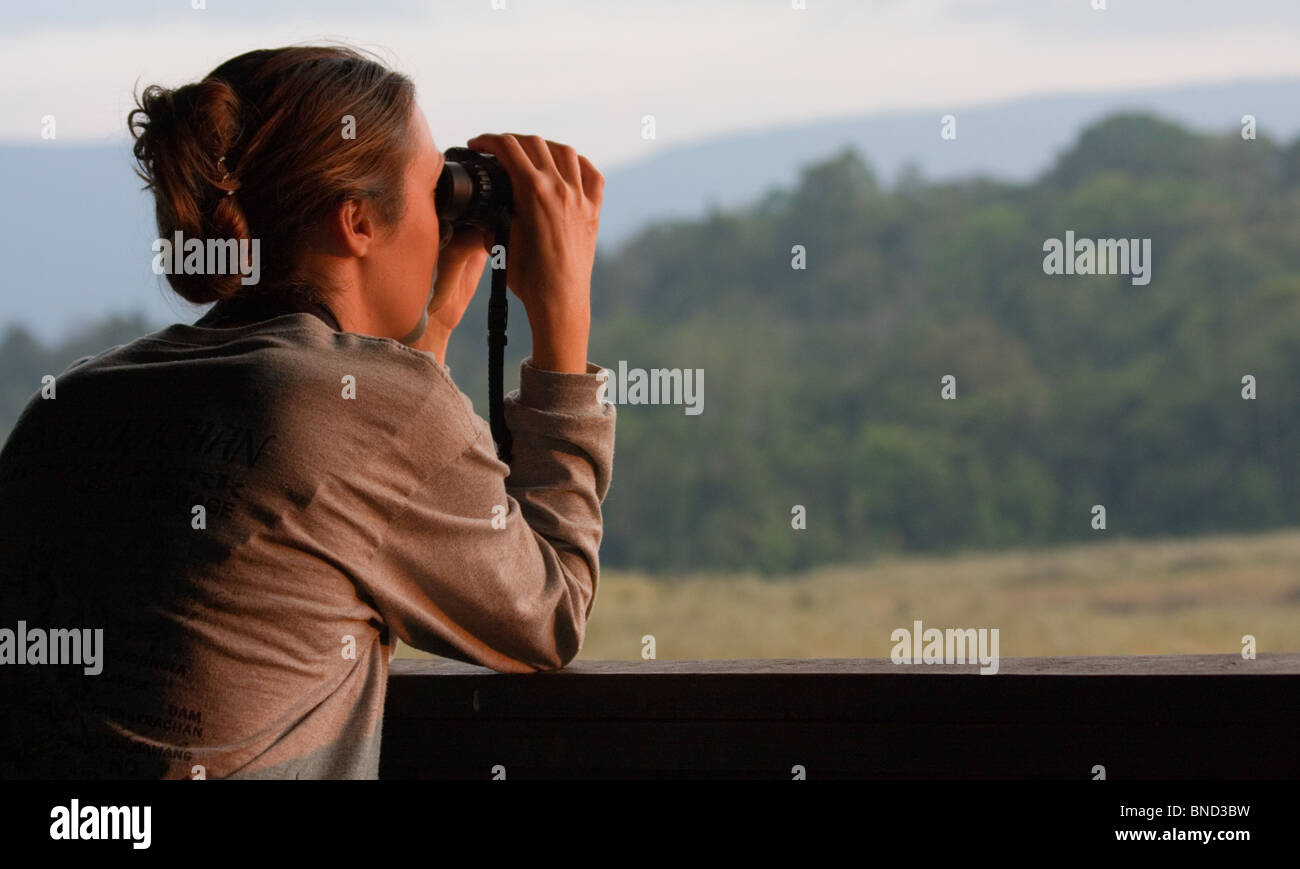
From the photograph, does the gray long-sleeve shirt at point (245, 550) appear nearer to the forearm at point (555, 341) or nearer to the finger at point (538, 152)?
the forearm at point (555, 341)

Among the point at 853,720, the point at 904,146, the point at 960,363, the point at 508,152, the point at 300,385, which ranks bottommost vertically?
the point at 853,720

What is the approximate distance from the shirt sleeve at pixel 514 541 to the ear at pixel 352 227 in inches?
6.8

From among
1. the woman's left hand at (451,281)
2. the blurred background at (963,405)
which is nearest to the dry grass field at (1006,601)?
the blurred background at (963,405)

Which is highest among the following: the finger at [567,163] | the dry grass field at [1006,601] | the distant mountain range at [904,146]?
the distant mountain range at [904,146]

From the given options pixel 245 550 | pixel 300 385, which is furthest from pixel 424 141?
pixel 245 550

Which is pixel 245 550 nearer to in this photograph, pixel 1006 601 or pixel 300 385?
pixel 300 385

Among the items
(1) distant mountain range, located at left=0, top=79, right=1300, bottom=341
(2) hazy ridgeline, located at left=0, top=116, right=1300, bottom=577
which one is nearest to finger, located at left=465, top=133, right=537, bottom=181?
(1) distant mountain range, located at left=0, top=79, right=1300, bottom=341

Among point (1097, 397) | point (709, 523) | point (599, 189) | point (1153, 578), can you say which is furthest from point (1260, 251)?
point (599, 189)

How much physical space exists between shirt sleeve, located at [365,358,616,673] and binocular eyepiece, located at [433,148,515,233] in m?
0.14

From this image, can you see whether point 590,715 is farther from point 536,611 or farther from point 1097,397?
point 1097,397

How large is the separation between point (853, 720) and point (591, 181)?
21.2 inches

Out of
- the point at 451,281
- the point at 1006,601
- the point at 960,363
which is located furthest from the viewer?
the point at 960,363

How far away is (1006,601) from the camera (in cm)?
2369

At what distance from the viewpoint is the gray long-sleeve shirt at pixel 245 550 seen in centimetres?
97
